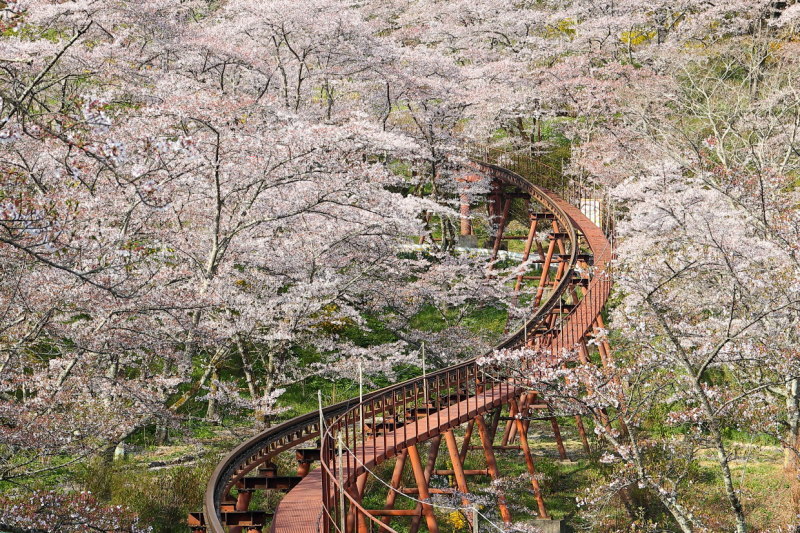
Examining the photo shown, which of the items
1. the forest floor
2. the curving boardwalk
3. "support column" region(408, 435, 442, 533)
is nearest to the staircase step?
the curving boardwalk

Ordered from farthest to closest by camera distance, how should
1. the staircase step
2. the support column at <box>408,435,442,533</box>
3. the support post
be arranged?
the support column at <box>408,435,442,533</box>
the support post
the staircase step

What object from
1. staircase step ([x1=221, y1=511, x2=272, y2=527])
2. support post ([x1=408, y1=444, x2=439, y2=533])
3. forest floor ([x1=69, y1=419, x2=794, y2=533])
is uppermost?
staircase step ([x1=221, y1=511, x2=272, y2=527])

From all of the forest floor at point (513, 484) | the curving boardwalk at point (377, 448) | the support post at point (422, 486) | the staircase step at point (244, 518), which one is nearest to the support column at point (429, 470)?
the curving boardwalk at point (377, 448)

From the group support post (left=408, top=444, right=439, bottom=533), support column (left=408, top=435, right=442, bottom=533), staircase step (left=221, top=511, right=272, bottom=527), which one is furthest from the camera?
support column (left=408, top=435, right=442, bottom=533)

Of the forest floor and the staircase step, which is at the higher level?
the staircase step

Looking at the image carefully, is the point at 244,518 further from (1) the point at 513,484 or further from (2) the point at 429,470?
(1) the point at 513,484

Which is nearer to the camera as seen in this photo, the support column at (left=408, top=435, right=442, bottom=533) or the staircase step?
the staircase step

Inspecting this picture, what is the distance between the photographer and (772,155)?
2056 centimetres

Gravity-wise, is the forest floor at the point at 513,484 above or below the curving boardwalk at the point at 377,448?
below

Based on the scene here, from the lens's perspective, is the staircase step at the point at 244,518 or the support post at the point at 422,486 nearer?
the staircase step at the point at 244,518

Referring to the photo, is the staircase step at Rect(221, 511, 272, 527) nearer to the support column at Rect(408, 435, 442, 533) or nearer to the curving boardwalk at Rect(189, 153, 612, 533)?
the curving boardwalk at Rect(189, 153, 612, 533)

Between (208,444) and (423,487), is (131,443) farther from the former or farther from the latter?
(423,487)

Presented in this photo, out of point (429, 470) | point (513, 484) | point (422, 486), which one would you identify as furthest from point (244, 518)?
point (513, 484)

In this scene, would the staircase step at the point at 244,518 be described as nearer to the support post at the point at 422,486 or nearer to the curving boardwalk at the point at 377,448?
the curving boardwalk at the point at 377,448
